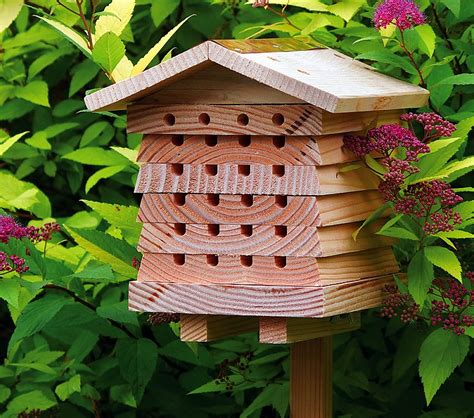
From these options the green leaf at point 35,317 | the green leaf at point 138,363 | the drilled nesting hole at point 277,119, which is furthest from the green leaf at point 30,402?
the drilled nesting hole at point 277,119

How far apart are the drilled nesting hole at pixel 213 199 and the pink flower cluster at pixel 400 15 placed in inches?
22.6

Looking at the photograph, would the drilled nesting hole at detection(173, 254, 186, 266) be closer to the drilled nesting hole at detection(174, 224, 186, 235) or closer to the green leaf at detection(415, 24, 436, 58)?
the drilled nesting hole at detection(174, 224, 186, 235)

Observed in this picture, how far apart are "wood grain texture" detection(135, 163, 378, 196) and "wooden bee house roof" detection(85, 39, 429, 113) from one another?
6.9 inches

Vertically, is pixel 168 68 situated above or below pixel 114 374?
above

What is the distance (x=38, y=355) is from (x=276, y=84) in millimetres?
1500

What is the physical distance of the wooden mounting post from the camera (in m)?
3.40

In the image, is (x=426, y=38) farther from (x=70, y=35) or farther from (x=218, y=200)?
(x=70, y=35)

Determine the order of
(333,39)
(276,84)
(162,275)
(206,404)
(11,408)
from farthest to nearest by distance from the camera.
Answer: (206,404), (11,408), (333,39), (162,275), (276,84)

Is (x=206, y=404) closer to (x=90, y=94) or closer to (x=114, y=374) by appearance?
(x=114, y=374)

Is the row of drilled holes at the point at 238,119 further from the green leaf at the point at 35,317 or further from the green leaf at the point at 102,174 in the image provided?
the green leaf at the point at 102,174

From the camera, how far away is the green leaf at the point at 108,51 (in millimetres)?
3211

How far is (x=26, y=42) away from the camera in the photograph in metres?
4.27

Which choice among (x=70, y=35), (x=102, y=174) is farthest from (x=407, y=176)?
(x=102, y=174)

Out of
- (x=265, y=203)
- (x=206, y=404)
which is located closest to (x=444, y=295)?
(x=265, y=203)
